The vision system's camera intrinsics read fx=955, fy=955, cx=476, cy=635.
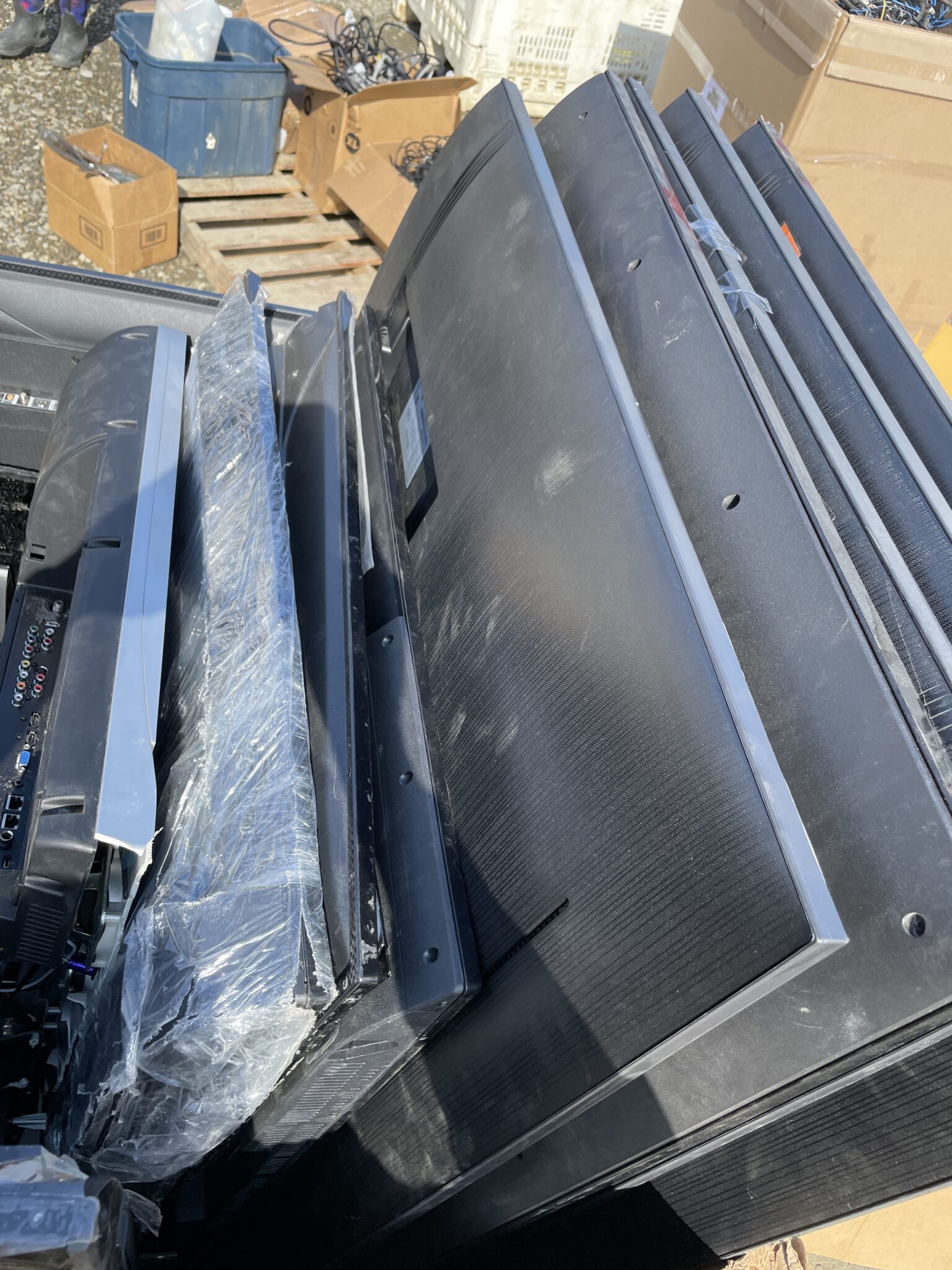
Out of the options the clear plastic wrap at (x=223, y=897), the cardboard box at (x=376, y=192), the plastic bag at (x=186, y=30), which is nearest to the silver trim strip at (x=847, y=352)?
the clear plastic wrap at (x=223, y=897)

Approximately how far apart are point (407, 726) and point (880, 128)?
2012 mm

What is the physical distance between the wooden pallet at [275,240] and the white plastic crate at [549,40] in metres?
0.79

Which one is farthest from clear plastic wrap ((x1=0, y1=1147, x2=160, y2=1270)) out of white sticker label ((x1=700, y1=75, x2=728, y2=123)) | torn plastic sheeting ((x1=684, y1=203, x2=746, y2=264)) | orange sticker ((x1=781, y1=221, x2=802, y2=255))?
white sticker label ((x1=700, y1=75, x2=728, y2=123))

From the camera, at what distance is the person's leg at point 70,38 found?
3.98 metres

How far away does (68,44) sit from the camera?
4047 millimetres

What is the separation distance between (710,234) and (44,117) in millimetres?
3770

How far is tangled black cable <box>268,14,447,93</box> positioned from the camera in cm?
368

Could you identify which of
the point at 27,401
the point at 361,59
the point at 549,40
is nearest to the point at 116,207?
the point at 361,59

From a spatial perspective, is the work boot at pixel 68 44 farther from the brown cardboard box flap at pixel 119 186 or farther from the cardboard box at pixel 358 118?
the cardboard box at pixel 358 118

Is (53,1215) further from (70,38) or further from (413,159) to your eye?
(70,38)

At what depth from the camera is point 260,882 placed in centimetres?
90

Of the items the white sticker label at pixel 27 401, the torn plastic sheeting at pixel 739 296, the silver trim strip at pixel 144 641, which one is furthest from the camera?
the white sticker label at pixel 27 401

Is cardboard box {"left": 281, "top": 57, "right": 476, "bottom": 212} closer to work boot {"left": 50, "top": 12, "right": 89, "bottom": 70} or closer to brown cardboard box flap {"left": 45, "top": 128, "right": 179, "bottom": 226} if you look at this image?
brown cardboard box flap {"left": 45, "top": 128, "right": 179, "bottom": 226}

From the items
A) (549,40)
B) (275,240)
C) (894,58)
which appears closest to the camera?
(894,58)
